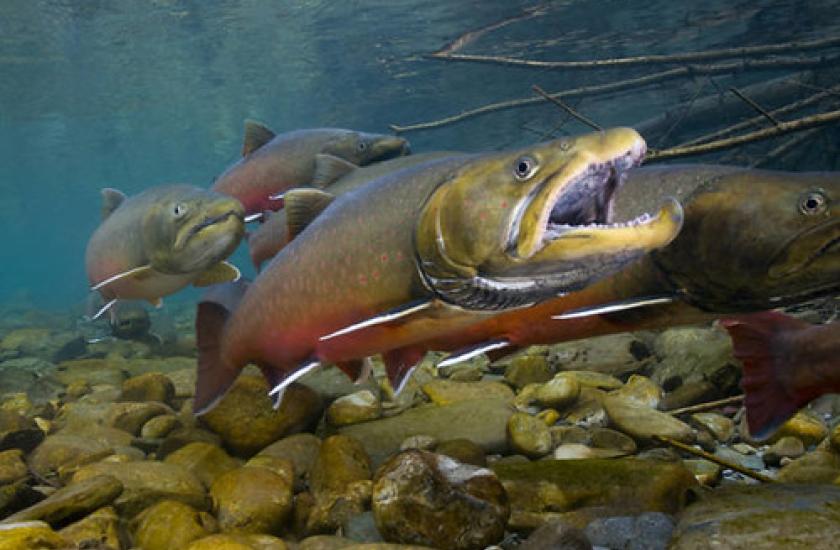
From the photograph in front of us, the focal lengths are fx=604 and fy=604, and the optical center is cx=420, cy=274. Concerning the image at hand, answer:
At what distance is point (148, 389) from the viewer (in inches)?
195

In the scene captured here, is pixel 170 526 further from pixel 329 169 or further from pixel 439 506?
pixel 329 169

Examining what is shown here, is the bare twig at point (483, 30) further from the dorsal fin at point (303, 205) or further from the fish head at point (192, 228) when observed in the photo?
the dorsal fin at point (303, 205)

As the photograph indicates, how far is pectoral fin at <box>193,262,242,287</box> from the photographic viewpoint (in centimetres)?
478

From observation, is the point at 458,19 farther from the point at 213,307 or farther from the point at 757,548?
the point at 757,548

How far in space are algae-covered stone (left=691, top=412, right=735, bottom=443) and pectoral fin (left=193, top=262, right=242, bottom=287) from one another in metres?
3.38

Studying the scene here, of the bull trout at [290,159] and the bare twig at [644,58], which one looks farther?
the bare twig at [644,58]

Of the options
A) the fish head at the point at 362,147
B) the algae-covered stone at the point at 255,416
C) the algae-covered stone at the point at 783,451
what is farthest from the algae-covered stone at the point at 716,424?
the fish head at the point at 362,147

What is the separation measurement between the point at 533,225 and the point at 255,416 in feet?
8.25

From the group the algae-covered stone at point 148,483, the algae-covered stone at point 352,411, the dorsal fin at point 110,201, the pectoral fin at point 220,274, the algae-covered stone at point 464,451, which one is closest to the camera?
the algae-covered stone at point 148,483

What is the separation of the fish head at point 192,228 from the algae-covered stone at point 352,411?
4.61ft

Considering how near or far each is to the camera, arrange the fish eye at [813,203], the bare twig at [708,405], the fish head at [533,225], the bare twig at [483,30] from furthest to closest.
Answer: the bare twig at [483,30], the bare twig at [708,405], the fish eye at [813,203], the fish head at [533,225]

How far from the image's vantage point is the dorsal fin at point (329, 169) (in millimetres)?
4387

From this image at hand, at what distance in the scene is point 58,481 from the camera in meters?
3.45

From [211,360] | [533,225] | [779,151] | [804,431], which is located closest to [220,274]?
[211,360]
